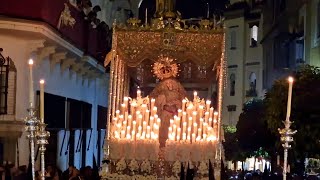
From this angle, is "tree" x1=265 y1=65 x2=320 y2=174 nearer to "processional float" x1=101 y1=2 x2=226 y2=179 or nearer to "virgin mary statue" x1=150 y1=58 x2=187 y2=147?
"processional float" x1=101 y1=2 x2=226 y2=179

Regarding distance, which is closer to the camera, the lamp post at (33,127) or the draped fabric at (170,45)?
the lamp post at (33,127)

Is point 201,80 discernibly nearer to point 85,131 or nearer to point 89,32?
point 89,32

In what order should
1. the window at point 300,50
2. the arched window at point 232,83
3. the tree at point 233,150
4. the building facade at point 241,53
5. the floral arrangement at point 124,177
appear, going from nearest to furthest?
the floral arrangement at point 124,177 → the window at point 300,50 → the tree at point 233,150 → the building facade at point 241,53 → the arched window at point 232,83

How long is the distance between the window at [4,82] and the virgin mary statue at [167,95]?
13.5 feet

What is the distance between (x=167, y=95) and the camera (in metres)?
18.5

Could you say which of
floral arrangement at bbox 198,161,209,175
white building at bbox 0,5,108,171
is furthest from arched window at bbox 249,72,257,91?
floral arrangement at bbox 198,161,209,175

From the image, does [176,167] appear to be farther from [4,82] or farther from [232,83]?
[232,83]

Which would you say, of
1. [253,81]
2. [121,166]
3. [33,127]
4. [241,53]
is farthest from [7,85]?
[241,53]

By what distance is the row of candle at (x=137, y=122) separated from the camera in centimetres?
1720

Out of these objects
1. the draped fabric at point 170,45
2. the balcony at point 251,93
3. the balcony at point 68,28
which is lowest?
the draped fabric at point 170,45

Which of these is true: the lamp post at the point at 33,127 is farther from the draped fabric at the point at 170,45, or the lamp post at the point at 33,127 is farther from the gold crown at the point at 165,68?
the gold crown at the point at 165,68

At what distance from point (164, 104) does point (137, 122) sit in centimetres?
145

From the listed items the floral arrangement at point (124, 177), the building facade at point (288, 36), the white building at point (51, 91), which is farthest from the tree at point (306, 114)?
the building facade at point (288, 36)

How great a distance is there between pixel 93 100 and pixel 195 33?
50.0ft
